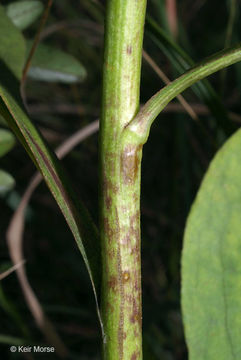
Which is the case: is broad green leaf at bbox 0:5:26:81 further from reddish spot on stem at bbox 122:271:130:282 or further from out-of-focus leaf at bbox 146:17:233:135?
reddish spot on stem at bbox 122:271:130:282

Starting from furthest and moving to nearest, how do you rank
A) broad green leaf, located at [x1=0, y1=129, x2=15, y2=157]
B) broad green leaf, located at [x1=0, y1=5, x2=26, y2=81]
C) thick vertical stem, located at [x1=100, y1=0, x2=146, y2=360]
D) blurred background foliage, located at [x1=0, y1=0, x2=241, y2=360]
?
blurred background foliage, located at [x1=0, y1=0, x2=241, y2=360] < broad green leaf, located at [x1=0, y1=129, x2=15, y2=157] < broad green leaf, located at [x1=0, y1=5, x2=26, y2=81] < thick vertical stem, located at [x1=100, y1=0, x2=146, y2=360]

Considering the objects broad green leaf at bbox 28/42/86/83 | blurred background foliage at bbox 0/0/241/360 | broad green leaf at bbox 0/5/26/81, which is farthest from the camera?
blurred background foliage at bbox 0/0/241/360

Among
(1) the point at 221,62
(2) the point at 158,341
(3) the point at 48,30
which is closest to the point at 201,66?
(1) the point at 221,62

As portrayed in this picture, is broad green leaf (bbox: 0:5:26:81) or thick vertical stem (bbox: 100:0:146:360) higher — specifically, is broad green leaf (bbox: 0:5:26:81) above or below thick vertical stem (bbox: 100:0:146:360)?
above

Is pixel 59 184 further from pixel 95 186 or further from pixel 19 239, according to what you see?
pixel 95 186

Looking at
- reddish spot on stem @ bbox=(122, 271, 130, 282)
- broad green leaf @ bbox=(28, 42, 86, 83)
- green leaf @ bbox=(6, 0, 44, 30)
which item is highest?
green leaf @ bbox=(6, 0, 44, 30)

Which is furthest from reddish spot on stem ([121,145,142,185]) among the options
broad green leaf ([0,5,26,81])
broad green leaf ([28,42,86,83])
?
broad green leaf ([28,42,86,83])

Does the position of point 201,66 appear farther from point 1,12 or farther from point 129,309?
point 1,12

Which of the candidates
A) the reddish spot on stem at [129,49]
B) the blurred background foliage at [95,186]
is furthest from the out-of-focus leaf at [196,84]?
the blurred background foliage at [95,186]
